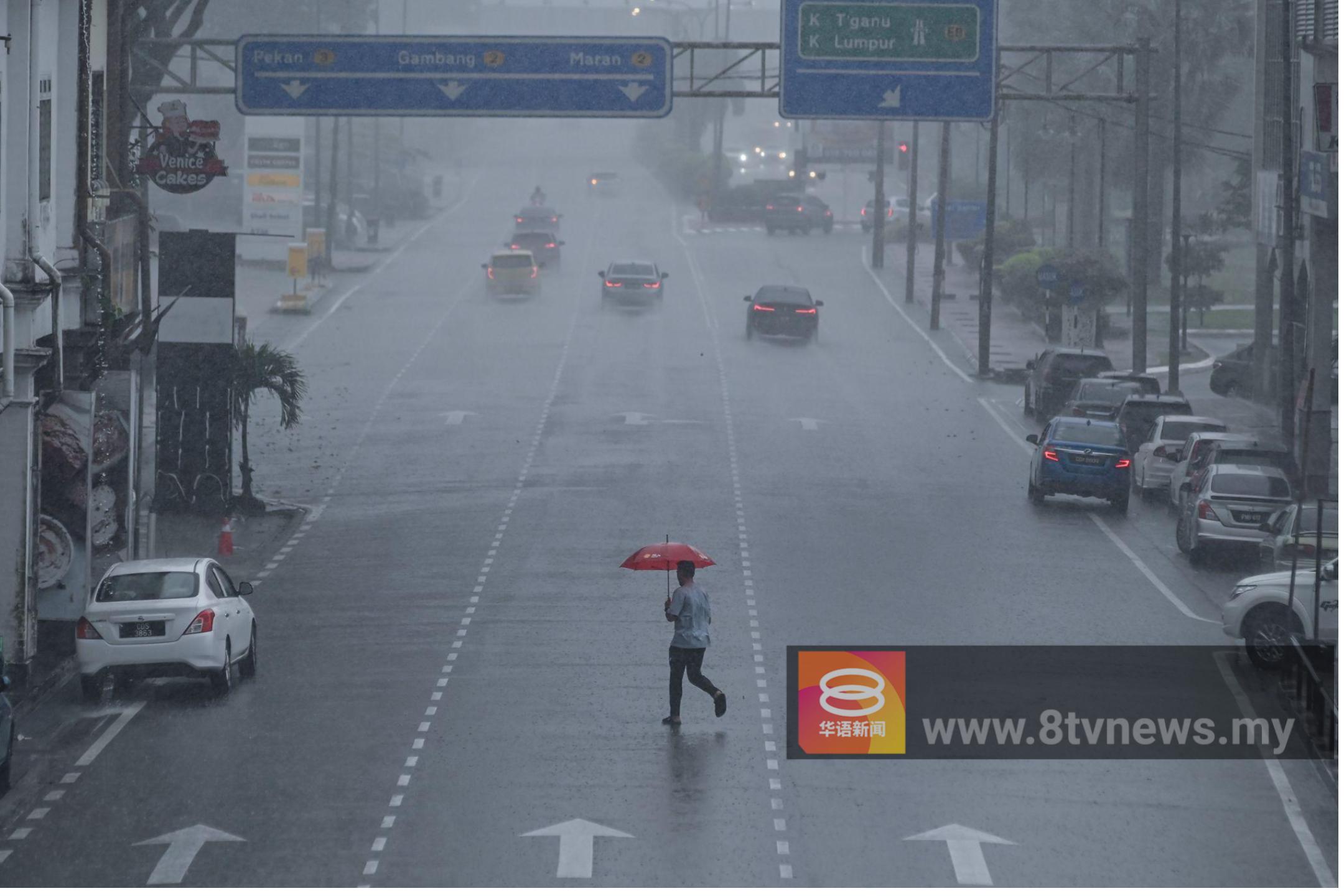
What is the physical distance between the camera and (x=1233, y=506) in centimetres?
2875

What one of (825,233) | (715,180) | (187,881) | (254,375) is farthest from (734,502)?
(715,180)

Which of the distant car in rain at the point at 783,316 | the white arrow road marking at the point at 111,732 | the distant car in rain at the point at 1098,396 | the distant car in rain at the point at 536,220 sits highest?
the distant car in rain at the point at 536,220

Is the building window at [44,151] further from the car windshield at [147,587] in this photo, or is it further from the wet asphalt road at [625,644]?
the wet asphalt road at [625,644]

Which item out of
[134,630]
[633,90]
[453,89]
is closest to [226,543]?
[453,89]

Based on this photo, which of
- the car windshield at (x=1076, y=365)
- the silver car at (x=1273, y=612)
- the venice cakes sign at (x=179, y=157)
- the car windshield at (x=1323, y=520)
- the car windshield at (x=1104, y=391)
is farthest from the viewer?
the car windshield at (x=1076, y=365)

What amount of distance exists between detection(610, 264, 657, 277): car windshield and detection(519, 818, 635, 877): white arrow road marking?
175 ft

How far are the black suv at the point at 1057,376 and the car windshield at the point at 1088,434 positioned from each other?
9.52m

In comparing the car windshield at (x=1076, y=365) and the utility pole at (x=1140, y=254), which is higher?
the utility pole at (x=1140, y=254)

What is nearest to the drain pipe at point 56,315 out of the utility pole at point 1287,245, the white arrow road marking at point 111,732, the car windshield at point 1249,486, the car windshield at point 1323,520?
the white arrow road marking at point 111,732

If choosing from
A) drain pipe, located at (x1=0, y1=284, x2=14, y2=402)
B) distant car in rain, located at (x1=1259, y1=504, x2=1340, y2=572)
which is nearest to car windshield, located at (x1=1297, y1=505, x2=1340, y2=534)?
distant car in rain, located at (x1=1259, y1=504, x2=1340, y2=572)

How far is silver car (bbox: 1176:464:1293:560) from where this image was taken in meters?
28.7

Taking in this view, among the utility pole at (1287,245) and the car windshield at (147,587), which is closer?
the car windshield at (147,587)

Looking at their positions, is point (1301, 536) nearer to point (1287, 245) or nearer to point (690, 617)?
point (690, 617)

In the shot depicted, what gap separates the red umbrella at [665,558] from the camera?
1991cm
